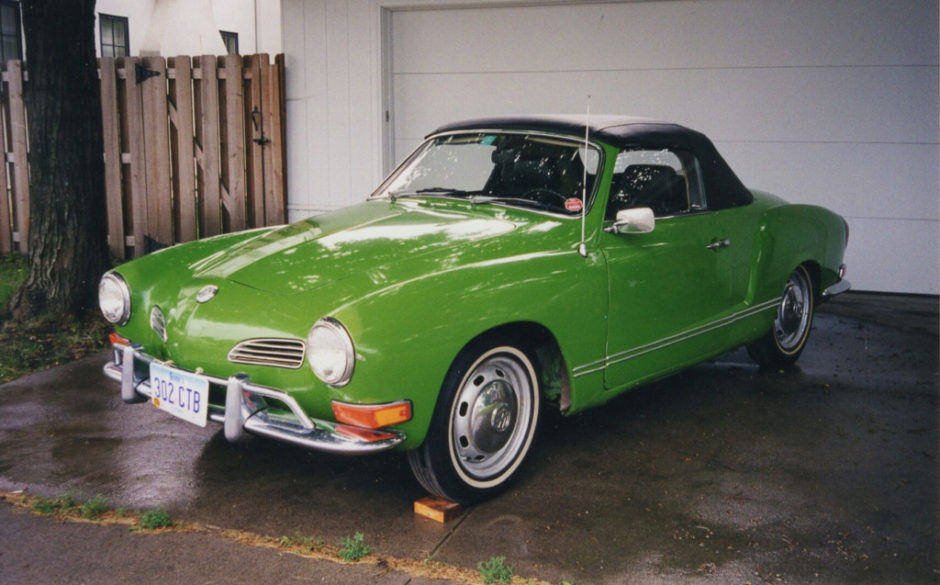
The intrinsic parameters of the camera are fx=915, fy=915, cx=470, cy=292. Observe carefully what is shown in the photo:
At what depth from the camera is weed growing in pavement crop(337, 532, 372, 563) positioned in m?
3.21

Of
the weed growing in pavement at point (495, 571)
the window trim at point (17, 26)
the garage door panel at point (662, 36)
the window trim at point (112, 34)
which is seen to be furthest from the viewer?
the window trim at point (112, 34)

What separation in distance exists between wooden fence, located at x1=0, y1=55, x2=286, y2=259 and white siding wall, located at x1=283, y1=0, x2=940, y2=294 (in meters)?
0.42

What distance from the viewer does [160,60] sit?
8.81 meters

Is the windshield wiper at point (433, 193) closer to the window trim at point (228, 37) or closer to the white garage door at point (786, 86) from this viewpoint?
the white garage door at point (786, 86)

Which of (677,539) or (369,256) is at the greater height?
(369,256)

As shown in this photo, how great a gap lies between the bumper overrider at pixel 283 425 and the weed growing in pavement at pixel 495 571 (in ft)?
1.71

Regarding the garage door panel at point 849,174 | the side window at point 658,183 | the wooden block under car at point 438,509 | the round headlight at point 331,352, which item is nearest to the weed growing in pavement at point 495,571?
the wooden block under car at point 438,509

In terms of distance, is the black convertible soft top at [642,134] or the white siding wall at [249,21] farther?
the white siding wall at [249,21]

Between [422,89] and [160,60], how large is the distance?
2570mm

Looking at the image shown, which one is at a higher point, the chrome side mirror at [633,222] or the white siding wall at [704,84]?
the white siding wall at [704,84]

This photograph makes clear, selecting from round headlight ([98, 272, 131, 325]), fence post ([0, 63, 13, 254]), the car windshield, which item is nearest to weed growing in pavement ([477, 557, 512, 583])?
the car windshield

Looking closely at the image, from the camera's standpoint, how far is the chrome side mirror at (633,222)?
13.2ft

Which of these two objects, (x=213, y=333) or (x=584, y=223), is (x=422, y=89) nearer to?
(x=584, y=223)

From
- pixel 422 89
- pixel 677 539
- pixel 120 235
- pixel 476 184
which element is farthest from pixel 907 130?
pixel 120 235
